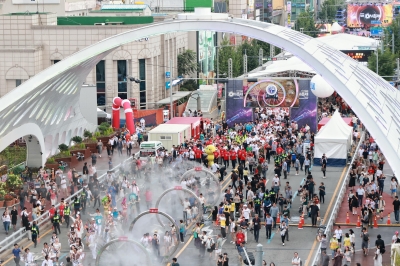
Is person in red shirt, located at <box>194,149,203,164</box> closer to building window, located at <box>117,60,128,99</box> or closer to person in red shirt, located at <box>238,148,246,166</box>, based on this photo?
person in red shirt, located at <box>238,148,246,166</box>

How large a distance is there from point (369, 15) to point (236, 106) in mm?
77180

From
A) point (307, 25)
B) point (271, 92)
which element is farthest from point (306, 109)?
point (307, 25)

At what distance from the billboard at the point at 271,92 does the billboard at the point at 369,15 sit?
7559 cm

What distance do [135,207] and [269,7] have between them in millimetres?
93463

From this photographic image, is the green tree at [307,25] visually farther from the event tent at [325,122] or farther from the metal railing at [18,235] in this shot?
the metal railing at [18,235]

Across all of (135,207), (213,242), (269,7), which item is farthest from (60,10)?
(269,7)

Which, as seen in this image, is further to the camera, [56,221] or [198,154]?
[198,154]

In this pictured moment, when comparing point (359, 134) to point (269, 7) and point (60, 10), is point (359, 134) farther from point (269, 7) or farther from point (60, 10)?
point (269, 7)

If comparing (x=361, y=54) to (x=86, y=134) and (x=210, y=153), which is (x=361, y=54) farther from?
(x=210, y=153)

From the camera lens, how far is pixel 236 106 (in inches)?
2240

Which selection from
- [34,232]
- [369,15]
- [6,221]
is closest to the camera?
[34,232]

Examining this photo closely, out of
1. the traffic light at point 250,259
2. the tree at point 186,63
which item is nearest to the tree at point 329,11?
the tree at point 186,63

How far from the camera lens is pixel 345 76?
3478 cm

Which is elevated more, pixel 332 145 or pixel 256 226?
pixel 332 145
